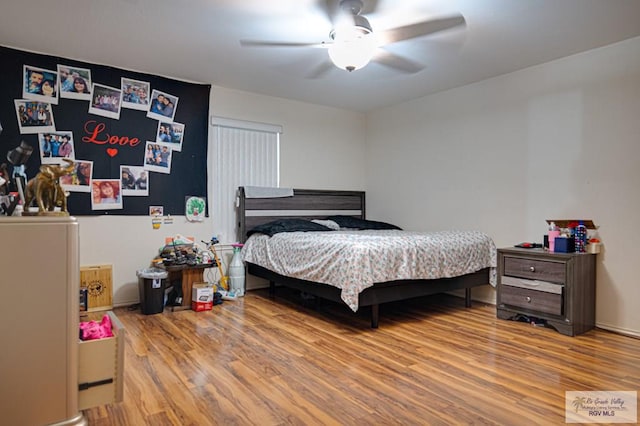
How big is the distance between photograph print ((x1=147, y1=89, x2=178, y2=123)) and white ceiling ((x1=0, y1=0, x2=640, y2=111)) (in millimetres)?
224

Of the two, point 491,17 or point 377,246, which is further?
point 377,246

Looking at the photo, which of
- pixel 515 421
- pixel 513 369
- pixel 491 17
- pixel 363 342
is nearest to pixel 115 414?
pixel 363 342

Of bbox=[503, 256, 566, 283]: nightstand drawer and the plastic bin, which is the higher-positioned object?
bbox=[503, 256, 566, 283]: nightstand drawer

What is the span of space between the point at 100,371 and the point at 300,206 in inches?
137

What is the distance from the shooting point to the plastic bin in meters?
3.62

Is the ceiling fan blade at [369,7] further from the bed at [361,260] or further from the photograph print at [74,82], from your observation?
the photograph print at [74,82]

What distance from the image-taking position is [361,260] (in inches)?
120

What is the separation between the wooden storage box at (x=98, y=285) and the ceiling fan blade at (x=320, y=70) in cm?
270

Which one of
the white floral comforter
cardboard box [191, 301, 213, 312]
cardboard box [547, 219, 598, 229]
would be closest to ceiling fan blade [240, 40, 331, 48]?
the white floral comforter

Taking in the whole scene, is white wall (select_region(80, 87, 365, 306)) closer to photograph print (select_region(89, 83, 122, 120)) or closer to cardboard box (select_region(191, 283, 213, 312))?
cardboard box (select_region(191, 283, 213, 312))

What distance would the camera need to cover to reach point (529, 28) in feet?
9.61

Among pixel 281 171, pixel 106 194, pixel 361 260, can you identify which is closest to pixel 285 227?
pixel 281 171

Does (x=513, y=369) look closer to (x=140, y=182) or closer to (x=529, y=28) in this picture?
(x=529, y=28)

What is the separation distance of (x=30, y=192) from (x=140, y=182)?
7.72 feet
